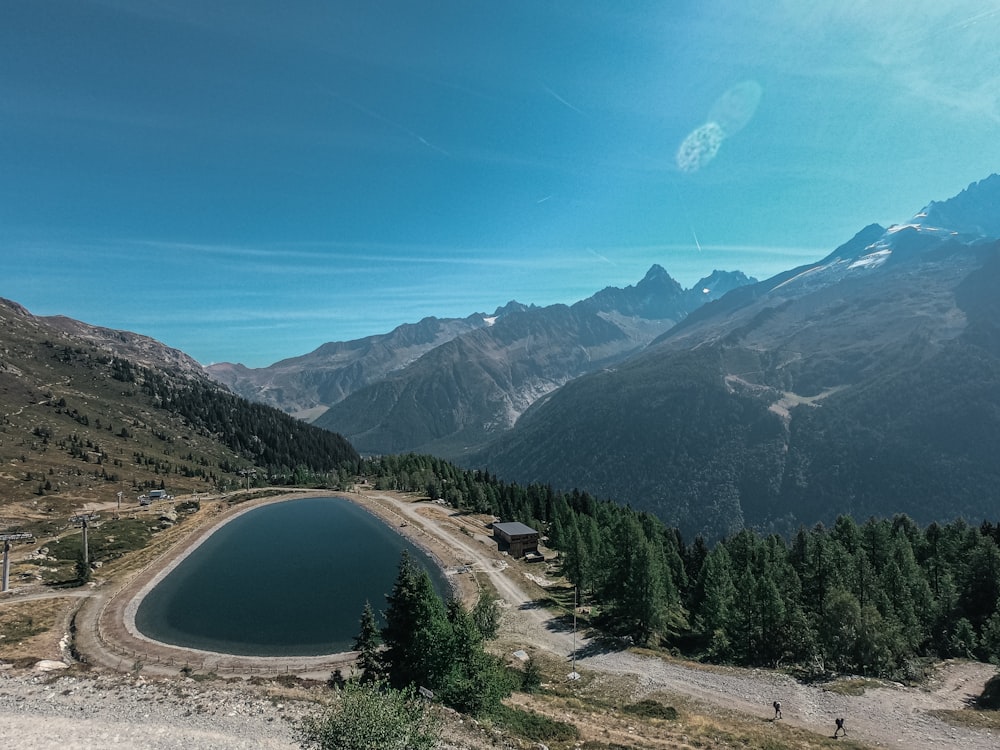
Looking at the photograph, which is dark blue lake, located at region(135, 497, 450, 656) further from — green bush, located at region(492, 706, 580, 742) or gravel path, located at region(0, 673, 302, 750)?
green bush, located at region(492, 706, 580, 742)

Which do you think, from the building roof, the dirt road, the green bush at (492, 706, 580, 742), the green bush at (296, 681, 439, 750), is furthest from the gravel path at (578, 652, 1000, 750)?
the building roof

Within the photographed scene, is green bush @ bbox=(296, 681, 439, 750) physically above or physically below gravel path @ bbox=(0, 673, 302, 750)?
above

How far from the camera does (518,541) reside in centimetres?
11662

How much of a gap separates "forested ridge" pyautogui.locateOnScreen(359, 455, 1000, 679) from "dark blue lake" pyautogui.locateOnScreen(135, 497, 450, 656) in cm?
3410

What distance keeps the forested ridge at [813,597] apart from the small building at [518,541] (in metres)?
13.4

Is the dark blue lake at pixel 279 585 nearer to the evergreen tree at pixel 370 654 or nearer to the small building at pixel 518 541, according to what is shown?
the small building at pixel 518 541

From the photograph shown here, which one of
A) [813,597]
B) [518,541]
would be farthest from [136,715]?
[813,597]

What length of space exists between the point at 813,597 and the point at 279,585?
100 meters

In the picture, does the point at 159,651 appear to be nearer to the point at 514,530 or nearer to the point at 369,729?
the point at 369,729

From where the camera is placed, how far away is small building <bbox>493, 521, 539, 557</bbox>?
116 metres

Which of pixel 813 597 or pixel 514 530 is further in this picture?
pixel 514 530

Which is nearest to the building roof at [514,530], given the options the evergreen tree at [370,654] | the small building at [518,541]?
the small building at [518,541]

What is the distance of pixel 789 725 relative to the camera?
4500cm

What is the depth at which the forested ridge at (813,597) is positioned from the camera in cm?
6156
